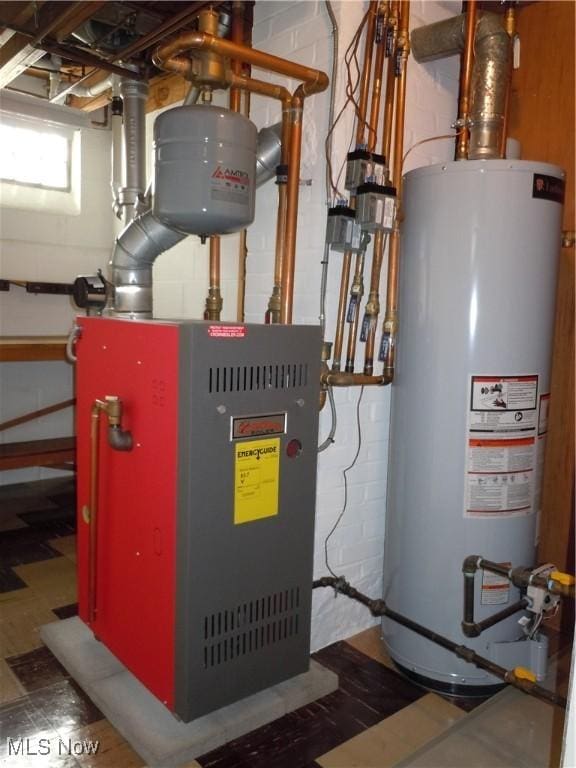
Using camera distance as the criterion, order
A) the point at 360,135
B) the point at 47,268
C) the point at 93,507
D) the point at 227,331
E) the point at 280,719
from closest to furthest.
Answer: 1. the point at 227,331
2. the point at 280,719
3. the point at 93,507
4. the point at 360,135
5. the point at 47,268

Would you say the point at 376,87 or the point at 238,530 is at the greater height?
the point at 376,87

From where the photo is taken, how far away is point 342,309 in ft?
6.42

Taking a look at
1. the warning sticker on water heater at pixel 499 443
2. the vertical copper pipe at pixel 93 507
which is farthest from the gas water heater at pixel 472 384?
the vertical copper pipe at pixel 93 507

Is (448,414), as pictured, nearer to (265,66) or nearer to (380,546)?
(380,546)

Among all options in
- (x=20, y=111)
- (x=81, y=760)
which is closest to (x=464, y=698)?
(x=81, y=760)

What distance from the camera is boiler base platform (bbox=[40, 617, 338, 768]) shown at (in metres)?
1.52

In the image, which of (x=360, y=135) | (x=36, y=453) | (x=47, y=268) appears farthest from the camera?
(x=47, y=268)

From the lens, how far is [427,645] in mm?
1910

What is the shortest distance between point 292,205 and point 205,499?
976mm

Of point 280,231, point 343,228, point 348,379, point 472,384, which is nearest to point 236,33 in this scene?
point 280,231

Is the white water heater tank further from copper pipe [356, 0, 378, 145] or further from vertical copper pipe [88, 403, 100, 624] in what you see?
vertical copper pipe [88, 403, 100, 624]

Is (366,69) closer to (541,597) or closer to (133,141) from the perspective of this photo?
(133,141)

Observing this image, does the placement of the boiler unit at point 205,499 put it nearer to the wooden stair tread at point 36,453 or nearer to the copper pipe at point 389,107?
the copper pipe at point 389,107

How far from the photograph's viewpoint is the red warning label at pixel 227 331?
4.68 ft
